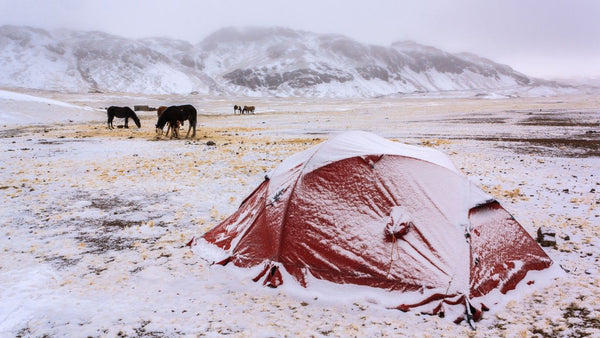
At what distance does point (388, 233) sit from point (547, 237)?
10.4ft

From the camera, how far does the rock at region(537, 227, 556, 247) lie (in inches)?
242

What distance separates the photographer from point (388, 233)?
5.00m

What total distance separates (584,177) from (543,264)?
740cm

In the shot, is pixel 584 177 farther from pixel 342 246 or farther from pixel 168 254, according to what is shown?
pixel 168 254

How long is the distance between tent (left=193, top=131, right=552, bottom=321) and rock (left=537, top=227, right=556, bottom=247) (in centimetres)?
87

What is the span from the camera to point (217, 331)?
4.15 m

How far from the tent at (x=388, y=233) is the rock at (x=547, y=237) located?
0.87m

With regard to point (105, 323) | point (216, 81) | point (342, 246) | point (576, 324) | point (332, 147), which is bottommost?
point (105, 323)

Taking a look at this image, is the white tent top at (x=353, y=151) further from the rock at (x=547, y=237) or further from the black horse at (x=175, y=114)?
the black horse at (x=175, y=114)

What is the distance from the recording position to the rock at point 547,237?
6.15 m

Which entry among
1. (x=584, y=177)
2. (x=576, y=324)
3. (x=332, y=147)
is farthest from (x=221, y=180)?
(x=584, y=177)

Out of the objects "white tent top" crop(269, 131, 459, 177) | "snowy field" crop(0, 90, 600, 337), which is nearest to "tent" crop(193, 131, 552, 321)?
"white tent top" crop(269, 131, 459, 177)

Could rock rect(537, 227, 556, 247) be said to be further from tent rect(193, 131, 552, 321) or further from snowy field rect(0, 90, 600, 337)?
tent rect(193, 131, 552, 321)

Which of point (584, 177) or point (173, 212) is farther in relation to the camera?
point (584, 177)
